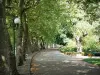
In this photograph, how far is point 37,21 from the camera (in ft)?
127

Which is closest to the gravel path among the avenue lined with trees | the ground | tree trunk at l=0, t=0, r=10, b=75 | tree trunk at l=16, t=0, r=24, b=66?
the ground

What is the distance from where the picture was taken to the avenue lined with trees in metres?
9.60

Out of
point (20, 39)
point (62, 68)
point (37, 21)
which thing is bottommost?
point (62, 68)

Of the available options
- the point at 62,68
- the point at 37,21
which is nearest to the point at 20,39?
the point at 62,68

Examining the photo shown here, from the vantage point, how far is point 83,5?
70.0 feet

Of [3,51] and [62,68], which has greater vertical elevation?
[3,51]

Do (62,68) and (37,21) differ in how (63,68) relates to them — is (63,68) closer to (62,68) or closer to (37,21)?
(62,68)

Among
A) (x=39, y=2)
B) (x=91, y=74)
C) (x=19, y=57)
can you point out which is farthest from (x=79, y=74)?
(x=39, y=2)

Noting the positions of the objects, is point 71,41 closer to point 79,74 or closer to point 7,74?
point 79,74

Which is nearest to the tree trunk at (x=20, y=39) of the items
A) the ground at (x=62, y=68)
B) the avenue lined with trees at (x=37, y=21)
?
the avenue lined with trees at (x=37, y=21)

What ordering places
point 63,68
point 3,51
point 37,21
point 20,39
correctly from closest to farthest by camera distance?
point 3,51, point 63,68, point 20,39, point 37,21

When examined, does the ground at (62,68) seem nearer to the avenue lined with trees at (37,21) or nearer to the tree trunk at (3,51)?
the avenue lined with trees at (37,21)

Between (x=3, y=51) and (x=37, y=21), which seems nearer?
(x=3, y=51)

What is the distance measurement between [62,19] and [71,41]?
22.4 metres
